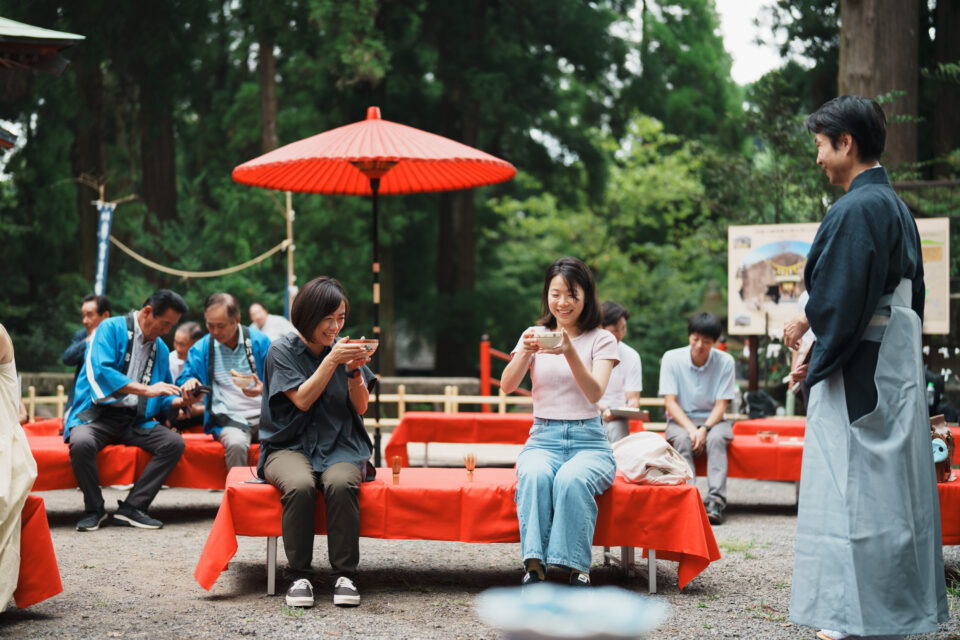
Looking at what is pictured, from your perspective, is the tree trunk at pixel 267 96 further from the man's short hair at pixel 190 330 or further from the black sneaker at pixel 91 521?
the black sneaker at pixel 91 521

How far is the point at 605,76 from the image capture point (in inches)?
787

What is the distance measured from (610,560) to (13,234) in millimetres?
16494

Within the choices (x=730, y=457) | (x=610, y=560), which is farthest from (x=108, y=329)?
(x=730, y=457)

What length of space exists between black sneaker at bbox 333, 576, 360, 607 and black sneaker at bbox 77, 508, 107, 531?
2715 mm

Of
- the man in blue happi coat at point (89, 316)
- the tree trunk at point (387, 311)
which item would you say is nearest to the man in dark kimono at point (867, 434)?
the man in blue happi coat at point (89, 316)

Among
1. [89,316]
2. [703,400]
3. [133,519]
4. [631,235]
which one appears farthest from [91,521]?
[631,235]

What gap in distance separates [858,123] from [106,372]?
193 inches

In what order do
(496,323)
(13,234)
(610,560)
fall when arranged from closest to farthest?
(610,560) → (13,234) → (496,323)

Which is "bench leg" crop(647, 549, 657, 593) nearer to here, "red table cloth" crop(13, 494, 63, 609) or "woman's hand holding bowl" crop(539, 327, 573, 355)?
"woman's hand holding bowl" crop(539, 327, 573, 355)

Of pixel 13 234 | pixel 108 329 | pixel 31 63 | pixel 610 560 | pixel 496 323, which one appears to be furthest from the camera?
pixel 496 323

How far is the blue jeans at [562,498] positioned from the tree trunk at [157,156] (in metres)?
14.5

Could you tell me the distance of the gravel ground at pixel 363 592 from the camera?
12.9ft

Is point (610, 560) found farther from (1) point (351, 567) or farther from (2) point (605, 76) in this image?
(2) point (605, 76)

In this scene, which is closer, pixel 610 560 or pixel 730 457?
pixel 610 560
